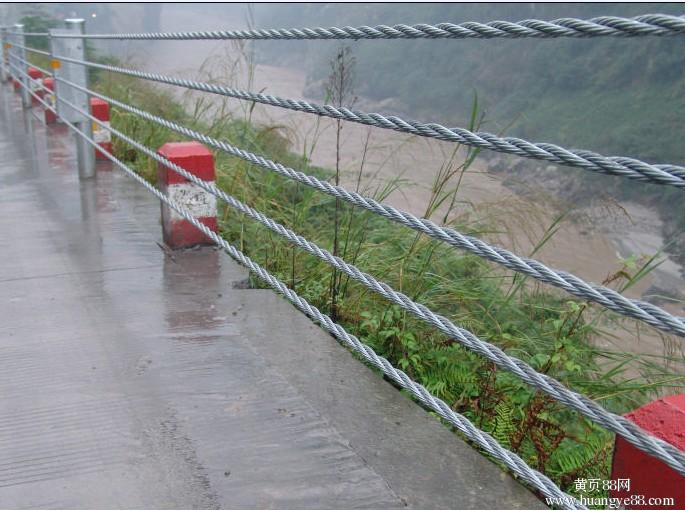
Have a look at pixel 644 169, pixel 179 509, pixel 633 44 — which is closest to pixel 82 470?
pixel 179 509

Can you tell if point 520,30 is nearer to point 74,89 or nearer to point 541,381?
point 541,381

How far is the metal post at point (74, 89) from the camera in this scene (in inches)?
206

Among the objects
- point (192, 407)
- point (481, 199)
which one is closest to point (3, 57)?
point (481, 199)

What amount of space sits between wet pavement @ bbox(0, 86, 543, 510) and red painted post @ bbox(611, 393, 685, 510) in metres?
0.43

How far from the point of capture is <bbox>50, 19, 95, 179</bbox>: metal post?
17.2ft

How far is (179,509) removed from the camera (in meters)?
1.84

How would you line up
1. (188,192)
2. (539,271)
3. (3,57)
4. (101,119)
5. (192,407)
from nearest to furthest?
(539,271)
(192,407)
(188,192)
(101,119)
(3,57)

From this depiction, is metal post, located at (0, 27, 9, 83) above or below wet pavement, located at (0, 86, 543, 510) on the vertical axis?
above

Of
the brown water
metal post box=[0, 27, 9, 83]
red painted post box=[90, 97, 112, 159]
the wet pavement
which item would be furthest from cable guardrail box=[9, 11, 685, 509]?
metal post box=[0, 27, 9, 83]

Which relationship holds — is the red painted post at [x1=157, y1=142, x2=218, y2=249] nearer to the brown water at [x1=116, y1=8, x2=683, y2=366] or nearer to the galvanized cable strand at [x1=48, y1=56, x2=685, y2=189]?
the brown water at [x1=116, y1=8, x2=683, y2=366]

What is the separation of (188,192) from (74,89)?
2195 mm

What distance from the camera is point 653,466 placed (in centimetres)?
142

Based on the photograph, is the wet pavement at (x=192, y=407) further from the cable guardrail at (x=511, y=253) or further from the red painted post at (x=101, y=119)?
the red painted post at (x=101, y=119)

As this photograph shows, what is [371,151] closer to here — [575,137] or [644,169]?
[644,169]
